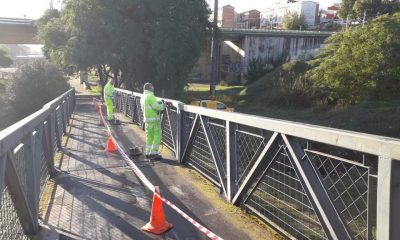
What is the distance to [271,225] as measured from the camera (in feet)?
14.9

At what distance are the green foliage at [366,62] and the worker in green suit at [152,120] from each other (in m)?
11.9

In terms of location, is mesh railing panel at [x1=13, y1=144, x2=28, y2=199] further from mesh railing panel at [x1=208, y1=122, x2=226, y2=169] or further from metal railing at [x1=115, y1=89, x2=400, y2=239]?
mesh railing panel at [x1=208, y1=122, x2=226, y2=169]

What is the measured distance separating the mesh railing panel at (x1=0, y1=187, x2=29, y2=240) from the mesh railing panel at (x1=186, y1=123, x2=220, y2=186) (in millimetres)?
3040

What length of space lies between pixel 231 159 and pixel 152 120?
3.11 metres

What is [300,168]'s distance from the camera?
370 centimetres

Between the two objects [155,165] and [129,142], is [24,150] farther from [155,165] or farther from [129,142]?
[129,142]

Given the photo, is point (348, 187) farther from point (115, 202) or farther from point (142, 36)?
point (142, 36)

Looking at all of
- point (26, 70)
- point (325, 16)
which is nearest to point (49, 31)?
point (26, 70)

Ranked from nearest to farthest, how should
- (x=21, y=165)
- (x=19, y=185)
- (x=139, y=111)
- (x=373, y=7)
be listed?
(x=19, y=185), (x=21, y=165), (x=139, y=111), (x=373, y=7)

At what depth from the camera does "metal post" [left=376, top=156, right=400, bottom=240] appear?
263 cm

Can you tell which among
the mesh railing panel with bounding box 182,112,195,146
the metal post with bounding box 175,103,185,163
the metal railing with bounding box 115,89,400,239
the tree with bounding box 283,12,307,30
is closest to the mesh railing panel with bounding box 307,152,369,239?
the metal railing with bounding box 115,89,400,239

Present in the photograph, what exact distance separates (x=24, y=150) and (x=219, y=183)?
281cm

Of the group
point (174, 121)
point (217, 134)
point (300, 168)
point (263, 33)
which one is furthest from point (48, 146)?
point (263, 33)

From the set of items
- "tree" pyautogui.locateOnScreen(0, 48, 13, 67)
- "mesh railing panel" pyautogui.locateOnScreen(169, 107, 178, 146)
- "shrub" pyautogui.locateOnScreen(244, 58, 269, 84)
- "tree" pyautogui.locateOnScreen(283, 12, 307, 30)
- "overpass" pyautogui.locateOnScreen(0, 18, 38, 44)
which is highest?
"tree" pyautogui.locateOnScreen(283, 12, 307, 30)
